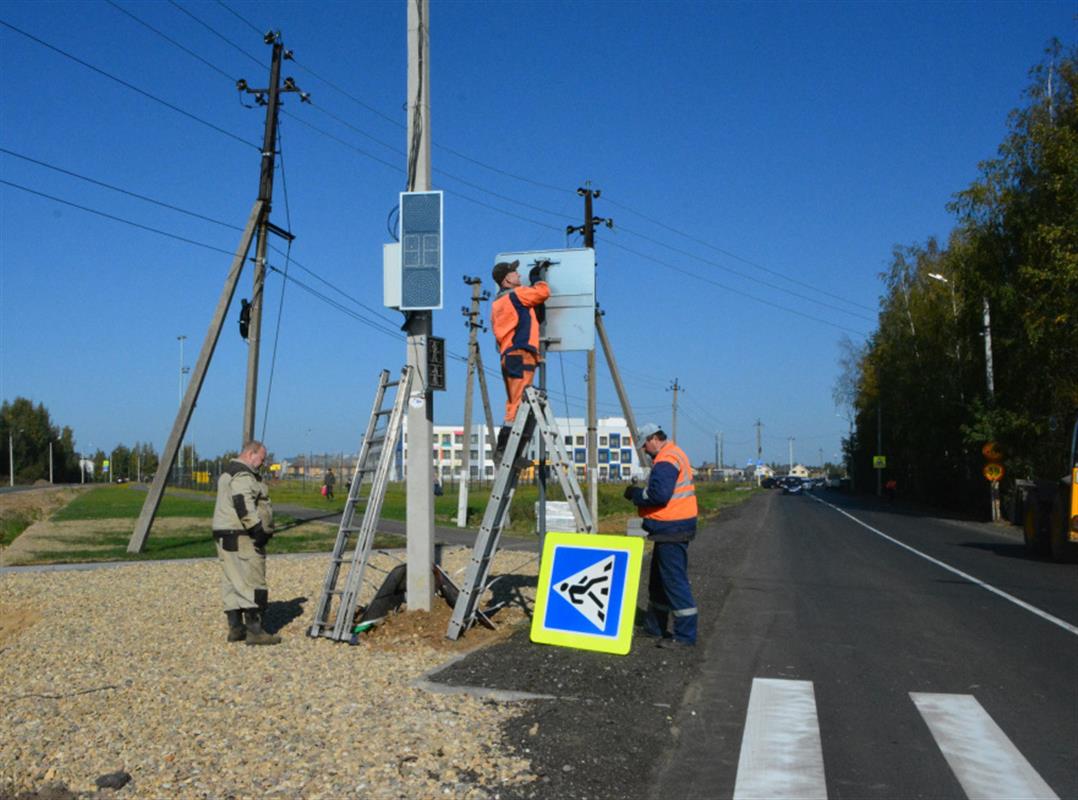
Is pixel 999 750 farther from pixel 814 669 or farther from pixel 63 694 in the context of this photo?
pixel 63 694

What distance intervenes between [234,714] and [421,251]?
4795 millimetres

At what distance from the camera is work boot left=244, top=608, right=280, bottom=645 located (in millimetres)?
9294

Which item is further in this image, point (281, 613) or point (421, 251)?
point (281, 613)

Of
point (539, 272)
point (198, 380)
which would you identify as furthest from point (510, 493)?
point (198, 380)

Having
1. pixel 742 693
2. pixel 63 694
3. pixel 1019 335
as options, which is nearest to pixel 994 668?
pixel 742 693

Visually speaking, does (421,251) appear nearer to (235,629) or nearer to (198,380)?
(235,629)

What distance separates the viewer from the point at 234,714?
6.69 metres

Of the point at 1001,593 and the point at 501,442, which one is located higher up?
the point at 501,442

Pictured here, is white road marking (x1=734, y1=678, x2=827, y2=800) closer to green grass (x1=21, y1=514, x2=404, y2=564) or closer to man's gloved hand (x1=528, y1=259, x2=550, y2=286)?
man's gloved hand (x1=528, y1=259, x2=550, y2=286)

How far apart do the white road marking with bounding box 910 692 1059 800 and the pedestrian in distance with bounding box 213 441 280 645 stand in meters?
5.52

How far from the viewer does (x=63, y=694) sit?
7.38 metres

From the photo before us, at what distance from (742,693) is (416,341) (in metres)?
4.61

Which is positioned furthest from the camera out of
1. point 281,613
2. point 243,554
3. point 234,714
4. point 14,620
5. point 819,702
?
point 281,613

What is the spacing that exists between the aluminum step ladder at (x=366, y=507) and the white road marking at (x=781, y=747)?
3.67m
